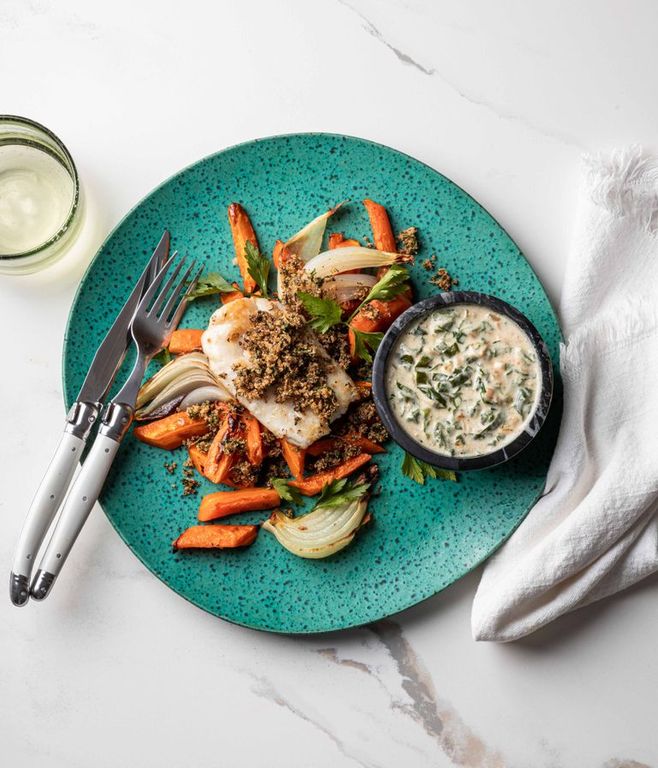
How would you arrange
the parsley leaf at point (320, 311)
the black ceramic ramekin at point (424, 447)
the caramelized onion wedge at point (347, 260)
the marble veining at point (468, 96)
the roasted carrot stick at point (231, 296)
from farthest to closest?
the marble veining at point (468, 96) < the roasted carrot stick at point (231, 296) < the caramelized onion wedge at point (347, 260) < the parsley leaf at point (320, 311) < the black ceramic ramekin at point (424, 447)

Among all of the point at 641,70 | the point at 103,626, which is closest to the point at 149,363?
the point at 103,626

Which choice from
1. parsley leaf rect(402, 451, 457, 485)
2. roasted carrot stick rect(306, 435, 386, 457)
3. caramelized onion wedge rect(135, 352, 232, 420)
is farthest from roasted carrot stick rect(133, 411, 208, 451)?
parsley leaf rect(402, 451, 457, 485)

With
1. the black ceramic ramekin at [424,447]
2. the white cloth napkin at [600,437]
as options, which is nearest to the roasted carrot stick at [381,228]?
the black ceramic ramekin at [424,447]

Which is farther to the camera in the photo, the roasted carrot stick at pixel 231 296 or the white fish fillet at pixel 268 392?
the roasted carrot stick at pixel 231 296

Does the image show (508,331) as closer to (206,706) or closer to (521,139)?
(521,139)

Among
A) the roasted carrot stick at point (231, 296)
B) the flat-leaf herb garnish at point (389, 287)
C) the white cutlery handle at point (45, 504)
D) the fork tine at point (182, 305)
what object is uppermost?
the flat-leaf herb garnish at point (389, 287)

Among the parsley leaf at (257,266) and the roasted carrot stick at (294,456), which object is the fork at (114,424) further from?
the roasted carrot stick at (294,456)
